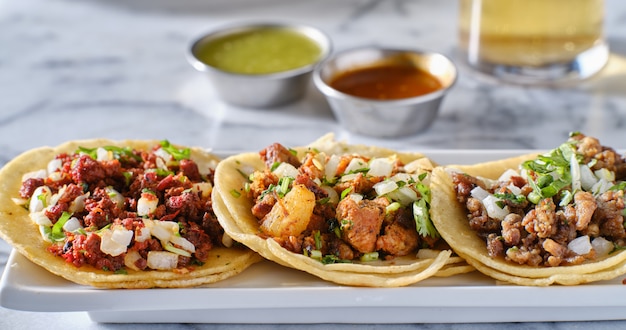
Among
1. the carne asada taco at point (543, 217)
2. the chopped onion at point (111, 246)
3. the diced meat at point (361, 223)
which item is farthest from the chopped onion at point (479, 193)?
the chopped onion at point (111, 246)

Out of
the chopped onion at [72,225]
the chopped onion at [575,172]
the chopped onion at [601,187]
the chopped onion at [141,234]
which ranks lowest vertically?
the chopped onion at [72,225]

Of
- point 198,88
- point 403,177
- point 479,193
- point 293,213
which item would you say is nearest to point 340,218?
point 293,213

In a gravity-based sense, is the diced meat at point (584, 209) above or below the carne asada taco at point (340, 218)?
above

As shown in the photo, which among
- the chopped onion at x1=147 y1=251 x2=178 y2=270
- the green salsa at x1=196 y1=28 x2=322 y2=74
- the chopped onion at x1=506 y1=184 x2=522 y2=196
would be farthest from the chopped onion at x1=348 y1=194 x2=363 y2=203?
the green salsa at x1=196 y1=28 x2=322 y2=74

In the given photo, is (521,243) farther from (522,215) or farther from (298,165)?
(298,165)

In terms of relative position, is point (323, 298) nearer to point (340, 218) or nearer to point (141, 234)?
point (340, 218)

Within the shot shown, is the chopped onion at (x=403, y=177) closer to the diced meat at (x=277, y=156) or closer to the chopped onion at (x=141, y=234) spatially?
the diced meat at (x=277, y=156)

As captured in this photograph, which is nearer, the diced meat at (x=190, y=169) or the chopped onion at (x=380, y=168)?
the chopped onion at (x=380, y=168)
